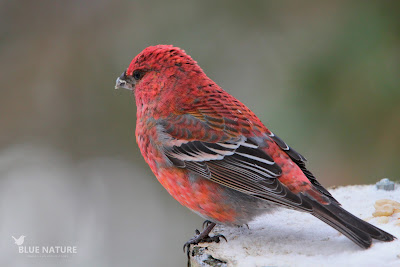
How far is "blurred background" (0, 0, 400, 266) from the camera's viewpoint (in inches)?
231

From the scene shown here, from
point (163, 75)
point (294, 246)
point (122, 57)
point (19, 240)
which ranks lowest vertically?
point (294, 246)

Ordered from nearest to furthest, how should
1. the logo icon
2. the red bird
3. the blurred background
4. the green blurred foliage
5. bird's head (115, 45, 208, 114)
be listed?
the red bird
bird's head (115, 45, 208, 114)
the logo icon
the blurred background
the green blurred foliage

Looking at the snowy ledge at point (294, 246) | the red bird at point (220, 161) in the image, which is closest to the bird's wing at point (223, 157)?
the red bird at point (220, 161)

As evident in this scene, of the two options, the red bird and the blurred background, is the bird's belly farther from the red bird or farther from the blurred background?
the blurred background

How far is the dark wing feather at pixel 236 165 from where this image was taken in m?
3.07

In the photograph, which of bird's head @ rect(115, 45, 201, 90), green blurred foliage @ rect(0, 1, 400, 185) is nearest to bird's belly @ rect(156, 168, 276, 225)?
bird's head @ rect(115, 45, 201, 90)

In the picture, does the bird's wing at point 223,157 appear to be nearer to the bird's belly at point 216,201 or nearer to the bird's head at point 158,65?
the bird's belly at point 216,201

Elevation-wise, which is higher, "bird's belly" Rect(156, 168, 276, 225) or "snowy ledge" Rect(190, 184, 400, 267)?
"bird's belly" Rect(156, 168, 276, 225)

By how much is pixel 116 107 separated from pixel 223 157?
3.73m

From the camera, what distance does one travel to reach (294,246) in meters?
3.00

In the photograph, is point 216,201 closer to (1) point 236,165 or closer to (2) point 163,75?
(1) point 236,165

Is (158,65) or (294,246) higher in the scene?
(158,65)

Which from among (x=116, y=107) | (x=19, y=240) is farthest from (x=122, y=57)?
(x=19, y=240)

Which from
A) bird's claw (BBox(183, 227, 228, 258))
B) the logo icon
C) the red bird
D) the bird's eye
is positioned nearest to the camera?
the red bird
